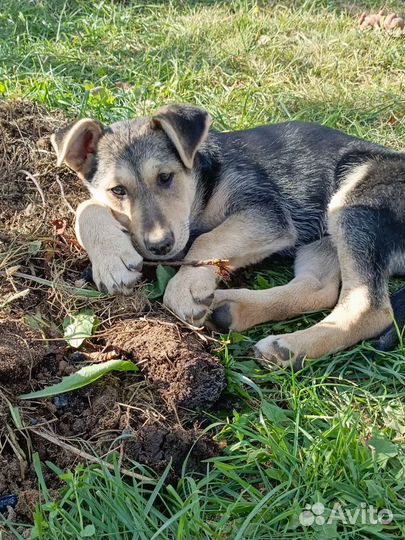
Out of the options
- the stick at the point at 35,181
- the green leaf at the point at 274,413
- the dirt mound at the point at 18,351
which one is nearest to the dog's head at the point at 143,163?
the stick at the point at 35,181

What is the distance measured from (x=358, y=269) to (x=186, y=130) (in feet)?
4.63

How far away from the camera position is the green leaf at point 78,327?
3.92 meters

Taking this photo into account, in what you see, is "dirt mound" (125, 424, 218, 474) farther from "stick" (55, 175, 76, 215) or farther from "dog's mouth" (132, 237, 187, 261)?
"stick" (55, 175, 76, 215)

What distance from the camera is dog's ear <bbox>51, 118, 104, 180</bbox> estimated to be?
4770mm

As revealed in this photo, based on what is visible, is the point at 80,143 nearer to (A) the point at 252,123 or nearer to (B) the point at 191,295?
(B) the point at 191,295

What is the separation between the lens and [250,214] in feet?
16.0

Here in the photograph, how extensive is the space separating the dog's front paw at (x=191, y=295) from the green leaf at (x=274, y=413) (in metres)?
0.69

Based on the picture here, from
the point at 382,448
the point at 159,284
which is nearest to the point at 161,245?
the point at 159,284

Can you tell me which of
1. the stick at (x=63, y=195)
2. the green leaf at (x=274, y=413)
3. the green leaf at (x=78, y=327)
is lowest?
the green leaf at (x=274, y=413)

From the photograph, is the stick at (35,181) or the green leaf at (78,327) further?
the stick at (35,181)

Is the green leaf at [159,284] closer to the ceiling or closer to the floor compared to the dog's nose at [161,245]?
closer to the floor

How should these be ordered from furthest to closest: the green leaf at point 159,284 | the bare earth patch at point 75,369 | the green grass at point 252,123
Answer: the green leaf at point 159,284
the bare earth patch at point 75,369
the green grass at point 252,123

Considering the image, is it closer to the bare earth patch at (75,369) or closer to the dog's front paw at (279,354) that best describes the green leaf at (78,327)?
the bare earth patch at (75,369)

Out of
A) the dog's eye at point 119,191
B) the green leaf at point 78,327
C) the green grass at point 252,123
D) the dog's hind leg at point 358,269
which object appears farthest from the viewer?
the dog's eye at point 119,191
